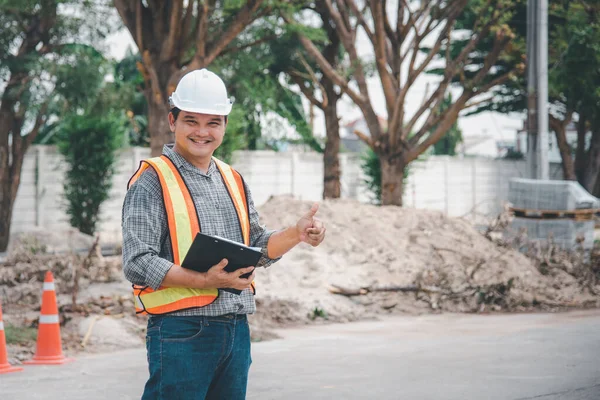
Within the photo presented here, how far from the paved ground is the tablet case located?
3.44m

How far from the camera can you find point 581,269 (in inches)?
521

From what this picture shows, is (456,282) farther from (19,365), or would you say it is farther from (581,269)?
(19,365)

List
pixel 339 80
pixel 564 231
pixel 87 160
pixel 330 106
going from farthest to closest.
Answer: pixel 330 106
pixel 87 160
pixel 339 80
pixel 564 231

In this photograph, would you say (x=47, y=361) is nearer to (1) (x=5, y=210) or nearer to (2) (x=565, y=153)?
(1) (x=5, y=210)

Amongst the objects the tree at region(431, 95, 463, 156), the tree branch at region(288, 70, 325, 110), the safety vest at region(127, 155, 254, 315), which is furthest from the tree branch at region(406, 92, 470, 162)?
the tree at region(431, 95, 463, 156)

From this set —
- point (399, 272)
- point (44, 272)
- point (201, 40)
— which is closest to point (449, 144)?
point (201, 40)

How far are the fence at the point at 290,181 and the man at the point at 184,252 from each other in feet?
38.6

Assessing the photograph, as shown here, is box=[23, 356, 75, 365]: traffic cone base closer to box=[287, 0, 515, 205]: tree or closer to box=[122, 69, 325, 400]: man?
box=[122, 69, 325, 400]: man

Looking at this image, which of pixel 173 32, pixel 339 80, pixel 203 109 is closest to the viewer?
pixel 203 109

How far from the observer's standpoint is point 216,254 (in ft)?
11.2

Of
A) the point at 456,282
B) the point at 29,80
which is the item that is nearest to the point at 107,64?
the point at 29,80

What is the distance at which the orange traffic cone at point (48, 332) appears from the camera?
8.08 metres

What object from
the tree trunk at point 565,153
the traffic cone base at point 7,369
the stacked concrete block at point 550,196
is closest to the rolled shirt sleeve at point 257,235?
the traffic cone base at point 7,369

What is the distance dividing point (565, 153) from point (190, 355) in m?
32.5
